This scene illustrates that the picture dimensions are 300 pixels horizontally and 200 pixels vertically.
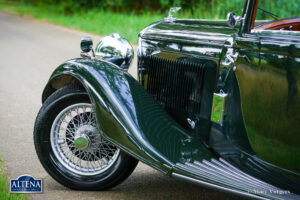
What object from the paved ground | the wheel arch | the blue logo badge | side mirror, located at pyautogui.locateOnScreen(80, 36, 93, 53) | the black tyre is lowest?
the paved ground

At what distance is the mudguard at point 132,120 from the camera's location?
3.18m

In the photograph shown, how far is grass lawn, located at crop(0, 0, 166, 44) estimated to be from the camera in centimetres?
1323

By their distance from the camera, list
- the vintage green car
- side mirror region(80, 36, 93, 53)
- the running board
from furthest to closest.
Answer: side mirror region(80, 36, 93, 53), the vintage green car, the running board

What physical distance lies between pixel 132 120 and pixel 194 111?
0.57m

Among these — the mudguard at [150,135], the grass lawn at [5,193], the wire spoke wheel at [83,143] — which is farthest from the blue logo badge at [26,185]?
the mudguard at [150,135]

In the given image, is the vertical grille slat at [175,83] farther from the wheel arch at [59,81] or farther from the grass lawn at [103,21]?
the grass lawn at [103,21]

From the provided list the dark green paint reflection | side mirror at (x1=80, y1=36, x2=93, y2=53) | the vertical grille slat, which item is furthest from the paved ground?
side mirror at (x1=80, y1=36, x2=93, y2=53)

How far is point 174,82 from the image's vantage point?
150 inches

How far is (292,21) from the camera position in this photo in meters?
3.67

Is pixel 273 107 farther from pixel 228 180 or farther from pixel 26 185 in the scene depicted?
pixel 26 185

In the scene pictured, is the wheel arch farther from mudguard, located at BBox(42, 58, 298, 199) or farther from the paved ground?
the paved ground

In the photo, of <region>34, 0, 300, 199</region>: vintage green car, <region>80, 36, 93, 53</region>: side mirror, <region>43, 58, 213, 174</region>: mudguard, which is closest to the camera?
<region>34, 0, 300, 199</region>: vintage green car

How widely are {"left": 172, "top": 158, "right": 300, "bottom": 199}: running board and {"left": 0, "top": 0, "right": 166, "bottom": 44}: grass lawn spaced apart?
8.54m

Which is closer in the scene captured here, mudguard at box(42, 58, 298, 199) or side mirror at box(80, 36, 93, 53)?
mudguard at box(42, 58, 298, 199)
